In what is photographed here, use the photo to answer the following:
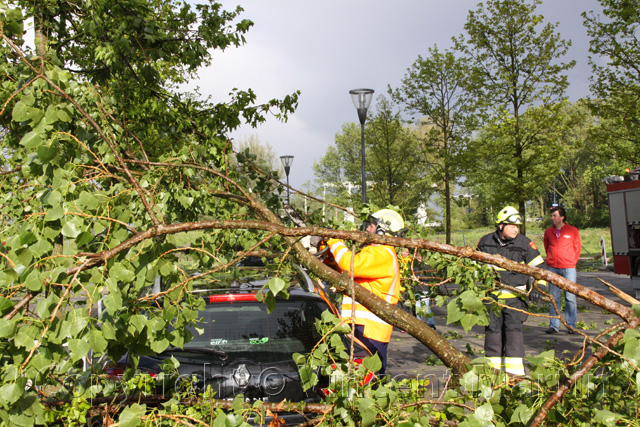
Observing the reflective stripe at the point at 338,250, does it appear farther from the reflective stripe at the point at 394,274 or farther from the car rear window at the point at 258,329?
the car rear window at the point at 258,329

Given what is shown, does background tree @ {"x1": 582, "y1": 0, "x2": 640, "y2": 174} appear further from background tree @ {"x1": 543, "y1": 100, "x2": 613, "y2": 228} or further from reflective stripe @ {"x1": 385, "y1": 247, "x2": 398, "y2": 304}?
background tree @ {"x1": 543, "y1": 100, "x2": 613, "y2": 228}

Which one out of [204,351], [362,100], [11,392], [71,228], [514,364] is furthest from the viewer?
[362,100]

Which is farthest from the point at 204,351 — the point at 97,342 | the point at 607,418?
the point at 607,418

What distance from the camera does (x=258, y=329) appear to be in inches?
149

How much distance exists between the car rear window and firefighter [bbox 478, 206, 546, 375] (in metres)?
2.33

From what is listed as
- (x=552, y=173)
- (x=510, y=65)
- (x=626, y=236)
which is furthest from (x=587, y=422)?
(x=510, y=65)

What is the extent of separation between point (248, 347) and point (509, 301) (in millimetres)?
3258

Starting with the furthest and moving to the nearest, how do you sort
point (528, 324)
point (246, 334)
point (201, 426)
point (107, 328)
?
point (528, 324), point (246, 334), point (201, 426), point (107, 328)

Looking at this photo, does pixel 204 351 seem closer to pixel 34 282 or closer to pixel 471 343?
pixel 34 282

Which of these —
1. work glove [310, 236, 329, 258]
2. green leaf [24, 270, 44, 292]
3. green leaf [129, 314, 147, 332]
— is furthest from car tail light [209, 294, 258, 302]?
green leaf [24, 270, 44, 292]

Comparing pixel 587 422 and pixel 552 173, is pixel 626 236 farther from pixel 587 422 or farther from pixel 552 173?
pixel 587 422

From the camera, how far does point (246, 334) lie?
374 centimetres

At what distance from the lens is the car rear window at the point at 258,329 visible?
3654mm

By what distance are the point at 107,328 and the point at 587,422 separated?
1685 mm
